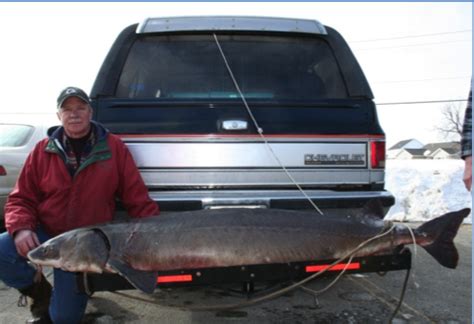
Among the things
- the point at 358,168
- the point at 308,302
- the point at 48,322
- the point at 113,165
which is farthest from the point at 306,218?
the point at 48,322

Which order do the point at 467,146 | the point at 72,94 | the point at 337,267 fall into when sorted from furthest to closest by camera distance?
the point at 72,94 < the point at 467,146 < the point at 337,267

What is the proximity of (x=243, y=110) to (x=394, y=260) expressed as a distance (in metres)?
1.50

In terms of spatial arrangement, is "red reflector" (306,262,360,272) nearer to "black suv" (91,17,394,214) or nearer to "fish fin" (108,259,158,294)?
"black suv" (91,17,394,214)

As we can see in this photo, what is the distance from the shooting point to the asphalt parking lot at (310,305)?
145 inches

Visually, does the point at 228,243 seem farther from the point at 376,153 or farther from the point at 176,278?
the point at 376,153

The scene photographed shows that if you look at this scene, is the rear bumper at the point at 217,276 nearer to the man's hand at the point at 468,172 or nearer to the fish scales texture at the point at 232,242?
the fish scales texture at the point at 232,242

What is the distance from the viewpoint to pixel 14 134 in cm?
766

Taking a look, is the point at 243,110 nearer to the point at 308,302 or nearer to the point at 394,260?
the point at 394,260

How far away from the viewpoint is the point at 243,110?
11.4ft

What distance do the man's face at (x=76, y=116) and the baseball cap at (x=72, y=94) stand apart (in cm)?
3

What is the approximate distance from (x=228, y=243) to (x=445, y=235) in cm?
121

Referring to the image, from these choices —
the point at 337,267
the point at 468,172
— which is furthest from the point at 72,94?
the point at 468,172

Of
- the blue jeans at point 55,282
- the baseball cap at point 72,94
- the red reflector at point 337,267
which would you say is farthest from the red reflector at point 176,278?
the baseball cap at point 72,94

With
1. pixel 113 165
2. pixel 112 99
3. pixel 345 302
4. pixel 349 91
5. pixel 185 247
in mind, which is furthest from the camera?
pixel 345 302
